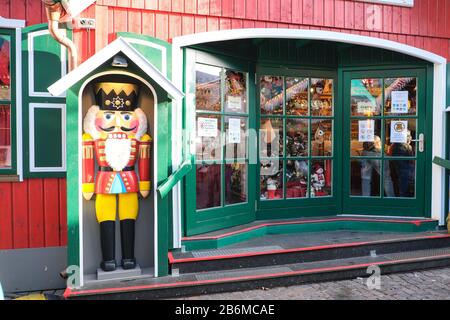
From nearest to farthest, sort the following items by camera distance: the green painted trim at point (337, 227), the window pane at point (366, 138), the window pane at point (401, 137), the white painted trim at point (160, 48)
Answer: the white painted trim at point (160, 48) → the green painted trim at point (337, 227) → the window pane at point (401, 137) → the window pane at point (366, 138)

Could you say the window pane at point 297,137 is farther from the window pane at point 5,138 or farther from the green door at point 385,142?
the window pane at point 5,138

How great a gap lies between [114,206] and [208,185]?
4.17 ft

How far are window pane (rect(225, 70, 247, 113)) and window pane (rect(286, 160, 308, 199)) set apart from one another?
1064mm

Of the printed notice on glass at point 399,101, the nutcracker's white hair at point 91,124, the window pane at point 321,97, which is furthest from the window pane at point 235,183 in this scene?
the printed notice on glass at point 399,101

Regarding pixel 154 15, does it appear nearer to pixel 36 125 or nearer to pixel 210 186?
pixel 36 125

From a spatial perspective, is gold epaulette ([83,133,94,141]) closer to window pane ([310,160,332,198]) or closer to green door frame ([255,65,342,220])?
green door frame ([255,65,342,220])

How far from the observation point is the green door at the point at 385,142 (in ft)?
16.9

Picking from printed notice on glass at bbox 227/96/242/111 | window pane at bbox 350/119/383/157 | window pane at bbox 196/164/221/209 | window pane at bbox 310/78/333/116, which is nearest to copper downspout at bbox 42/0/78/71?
window pane at bbox 196/164/221/209

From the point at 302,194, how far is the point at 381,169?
3.69 ft

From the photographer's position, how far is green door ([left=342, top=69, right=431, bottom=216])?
16.9 feet

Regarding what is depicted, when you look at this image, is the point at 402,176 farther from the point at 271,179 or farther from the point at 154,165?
the point at 154,165

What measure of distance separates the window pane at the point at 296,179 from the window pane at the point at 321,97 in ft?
2.43

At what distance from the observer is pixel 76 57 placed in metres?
3.58

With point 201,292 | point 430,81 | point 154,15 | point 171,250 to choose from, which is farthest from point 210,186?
point 430,81
